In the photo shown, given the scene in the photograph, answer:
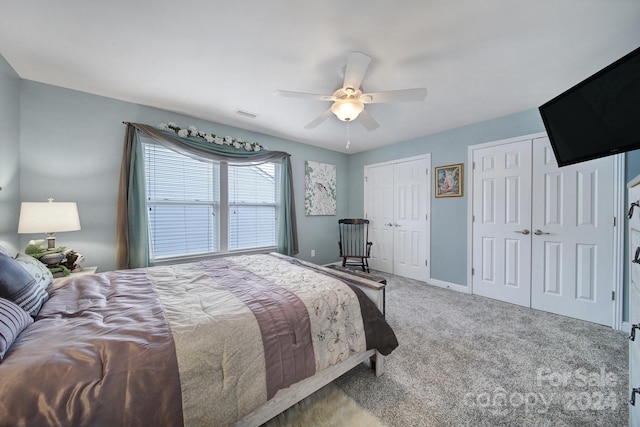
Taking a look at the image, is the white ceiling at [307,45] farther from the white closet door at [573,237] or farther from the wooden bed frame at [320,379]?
the wooden bed frame at [320,379]

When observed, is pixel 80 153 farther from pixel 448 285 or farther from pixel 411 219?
pixel 448 285

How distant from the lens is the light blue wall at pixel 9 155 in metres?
1.86

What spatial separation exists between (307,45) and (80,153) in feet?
8.33

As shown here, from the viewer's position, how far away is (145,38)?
1654 millimetres

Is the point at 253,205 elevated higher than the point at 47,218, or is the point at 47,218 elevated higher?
the point at 253,205

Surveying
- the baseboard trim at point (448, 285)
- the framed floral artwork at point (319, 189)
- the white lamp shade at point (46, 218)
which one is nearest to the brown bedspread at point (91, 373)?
the white lamp shade at point (46, 218)

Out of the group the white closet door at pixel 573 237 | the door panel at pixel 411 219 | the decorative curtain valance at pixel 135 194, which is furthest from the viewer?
the door panel at pixel 411 219

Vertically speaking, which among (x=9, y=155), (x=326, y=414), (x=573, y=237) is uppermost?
(x=9, y=155)

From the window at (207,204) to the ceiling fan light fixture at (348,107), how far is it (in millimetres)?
1905

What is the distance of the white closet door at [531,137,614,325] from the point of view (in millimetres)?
2320

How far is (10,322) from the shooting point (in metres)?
0.87

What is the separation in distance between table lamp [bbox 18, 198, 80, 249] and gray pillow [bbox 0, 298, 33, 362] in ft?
4.16

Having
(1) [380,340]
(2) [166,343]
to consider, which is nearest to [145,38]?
(2) [166,343]

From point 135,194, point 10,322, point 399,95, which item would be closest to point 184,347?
point 10,322
